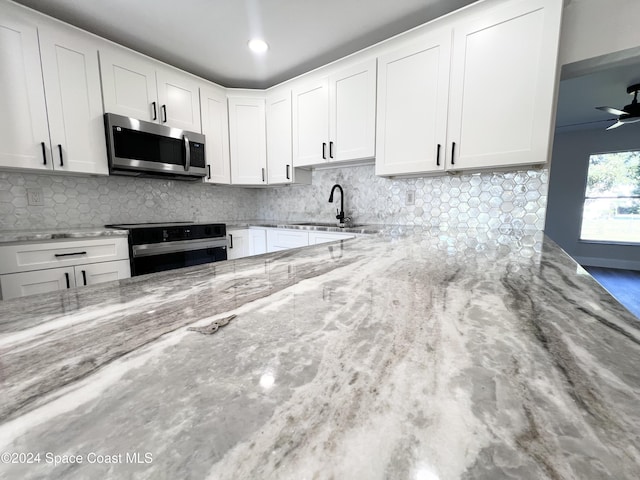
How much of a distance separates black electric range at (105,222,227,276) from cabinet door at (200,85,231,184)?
2.14 ft

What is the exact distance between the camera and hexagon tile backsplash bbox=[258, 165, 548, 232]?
1.94 m

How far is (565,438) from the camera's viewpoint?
197 millimetres

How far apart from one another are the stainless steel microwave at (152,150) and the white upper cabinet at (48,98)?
11 centimetres

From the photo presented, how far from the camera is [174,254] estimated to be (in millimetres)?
2277

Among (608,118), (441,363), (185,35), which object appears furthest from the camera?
(608,118)

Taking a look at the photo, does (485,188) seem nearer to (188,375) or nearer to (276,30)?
(276,30)

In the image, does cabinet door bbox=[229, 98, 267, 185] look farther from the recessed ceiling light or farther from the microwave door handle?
the recessed ceiling light

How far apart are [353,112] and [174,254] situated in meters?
2.00

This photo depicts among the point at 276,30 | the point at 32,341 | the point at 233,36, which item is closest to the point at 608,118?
the point at 276,30

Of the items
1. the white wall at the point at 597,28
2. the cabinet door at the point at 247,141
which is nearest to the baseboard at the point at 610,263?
the white wall at the point at 597,28

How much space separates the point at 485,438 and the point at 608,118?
635 cm

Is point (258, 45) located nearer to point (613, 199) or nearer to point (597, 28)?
point (597, 28)

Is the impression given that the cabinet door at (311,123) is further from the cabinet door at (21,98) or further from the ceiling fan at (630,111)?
the ceiling fan at (630,111)

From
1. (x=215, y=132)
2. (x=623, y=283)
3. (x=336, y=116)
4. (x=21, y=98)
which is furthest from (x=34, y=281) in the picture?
(x=623, y=283)
